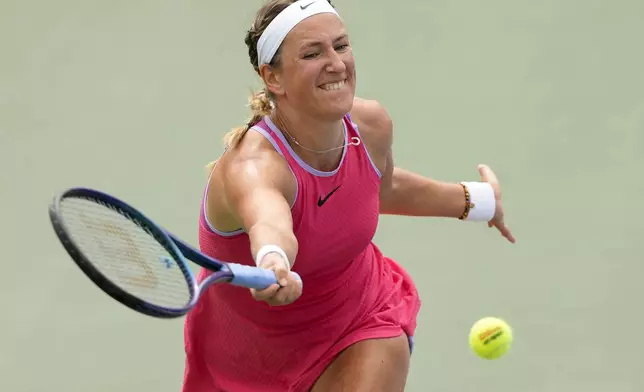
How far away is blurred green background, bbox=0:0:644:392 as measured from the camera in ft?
11.8

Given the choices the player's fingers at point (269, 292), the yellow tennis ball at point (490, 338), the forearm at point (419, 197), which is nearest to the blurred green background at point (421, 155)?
the yellow tennis ball at point (490, 338)

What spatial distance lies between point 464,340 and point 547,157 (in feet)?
3.09

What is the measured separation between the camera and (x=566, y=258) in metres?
3.90

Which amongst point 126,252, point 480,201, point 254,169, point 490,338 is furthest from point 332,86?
point 490,338

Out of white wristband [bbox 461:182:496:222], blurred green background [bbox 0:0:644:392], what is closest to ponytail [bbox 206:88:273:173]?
white wristband [bbox 461:182:496:222]

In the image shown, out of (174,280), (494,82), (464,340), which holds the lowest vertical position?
(464,340)

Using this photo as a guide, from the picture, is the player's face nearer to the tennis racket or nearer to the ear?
the ear

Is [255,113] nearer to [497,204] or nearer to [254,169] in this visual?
[254,169]

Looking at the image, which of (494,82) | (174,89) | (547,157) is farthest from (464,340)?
(174,89)

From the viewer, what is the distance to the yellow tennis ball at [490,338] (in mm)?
3305

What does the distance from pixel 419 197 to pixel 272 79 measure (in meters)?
0.62

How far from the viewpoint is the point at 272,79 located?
104 inches

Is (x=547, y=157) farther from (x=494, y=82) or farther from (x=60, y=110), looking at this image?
(x=60, y=110)

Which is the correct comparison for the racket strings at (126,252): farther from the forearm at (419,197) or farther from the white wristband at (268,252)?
the forearm at (419,197)
